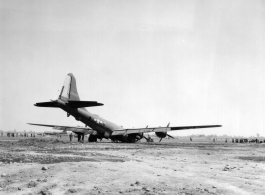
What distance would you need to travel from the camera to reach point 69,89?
34062 mm

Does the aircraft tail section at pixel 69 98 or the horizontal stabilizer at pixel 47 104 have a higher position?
the aircraft tail section at pixel 69 98

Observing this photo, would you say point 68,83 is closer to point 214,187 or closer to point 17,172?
point 17,172

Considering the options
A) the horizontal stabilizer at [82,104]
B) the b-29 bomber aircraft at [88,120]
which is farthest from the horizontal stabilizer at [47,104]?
the horizontal stabilizer at [82,104]

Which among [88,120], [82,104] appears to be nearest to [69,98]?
[82,104]

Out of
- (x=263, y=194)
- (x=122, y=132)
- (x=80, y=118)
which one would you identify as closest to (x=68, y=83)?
(x=80, y=118)

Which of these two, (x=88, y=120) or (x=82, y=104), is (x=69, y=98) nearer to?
(x=82, y=104)

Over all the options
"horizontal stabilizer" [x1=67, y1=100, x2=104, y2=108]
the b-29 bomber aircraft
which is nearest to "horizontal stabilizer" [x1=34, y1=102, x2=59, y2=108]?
the b-29 bomber aircraft

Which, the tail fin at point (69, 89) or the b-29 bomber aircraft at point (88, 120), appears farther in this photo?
the tail fin at point (69, 89)

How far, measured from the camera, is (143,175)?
33.6 ft

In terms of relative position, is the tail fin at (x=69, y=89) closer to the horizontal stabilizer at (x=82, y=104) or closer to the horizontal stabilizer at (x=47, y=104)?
the horizontal stabilizer at (x=82, y=104)

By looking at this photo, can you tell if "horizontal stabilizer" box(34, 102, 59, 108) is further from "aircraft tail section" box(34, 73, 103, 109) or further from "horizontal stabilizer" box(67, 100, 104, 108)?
"horizontal stabilizer" box(67, 100, 104, 108)

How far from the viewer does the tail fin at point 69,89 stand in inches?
1268

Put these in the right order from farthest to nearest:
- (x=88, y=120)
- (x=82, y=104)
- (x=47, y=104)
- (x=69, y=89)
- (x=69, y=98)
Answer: (x=88, y=120) → (x=69, y=89) → (x=69, y=98) → (x=82, y=104) → (x=47, y=104)

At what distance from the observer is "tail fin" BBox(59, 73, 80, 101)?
32.2 metres
